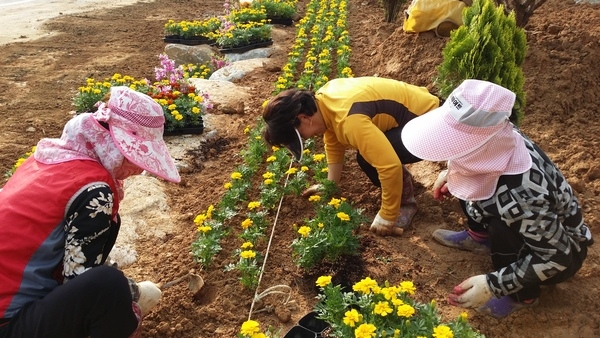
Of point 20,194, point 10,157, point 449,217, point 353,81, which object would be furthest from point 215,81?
point 20,194

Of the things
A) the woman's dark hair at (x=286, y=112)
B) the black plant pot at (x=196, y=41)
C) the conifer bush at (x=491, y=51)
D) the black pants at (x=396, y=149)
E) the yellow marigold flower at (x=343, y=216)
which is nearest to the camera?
the yellow marigold flower at (x=343, y=216)

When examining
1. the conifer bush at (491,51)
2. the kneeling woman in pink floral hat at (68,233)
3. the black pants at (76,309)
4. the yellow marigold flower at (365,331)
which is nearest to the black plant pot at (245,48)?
the conifer bush at (491,51)

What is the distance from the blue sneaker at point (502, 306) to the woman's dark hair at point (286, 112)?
1.61 meters

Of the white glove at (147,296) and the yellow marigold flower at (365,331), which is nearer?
the yellow marigold flower at (365,331)

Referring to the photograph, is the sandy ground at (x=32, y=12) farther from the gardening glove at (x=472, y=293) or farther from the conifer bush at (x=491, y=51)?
the gardening glove at (x=472, y=293)

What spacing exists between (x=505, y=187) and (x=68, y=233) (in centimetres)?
208

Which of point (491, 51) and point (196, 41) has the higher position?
point (491, 51)

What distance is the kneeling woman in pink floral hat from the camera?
2043 millimetres

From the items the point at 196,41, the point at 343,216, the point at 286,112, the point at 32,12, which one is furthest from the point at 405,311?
the point at 32,12

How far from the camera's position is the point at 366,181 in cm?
428

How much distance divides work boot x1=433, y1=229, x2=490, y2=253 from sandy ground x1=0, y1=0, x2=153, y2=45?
9658mm

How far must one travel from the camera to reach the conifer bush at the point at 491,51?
4148 mm

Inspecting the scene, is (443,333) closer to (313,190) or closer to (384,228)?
(384,228)

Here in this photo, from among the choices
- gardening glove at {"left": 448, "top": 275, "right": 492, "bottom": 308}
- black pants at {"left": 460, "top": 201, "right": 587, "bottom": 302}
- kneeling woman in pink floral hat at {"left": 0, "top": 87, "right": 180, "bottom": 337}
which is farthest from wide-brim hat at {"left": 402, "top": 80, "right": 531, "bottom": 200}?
kneeling woman in pink floral hat at {"left": 0, "top": 87, "right": 180, "bottom": 337}
